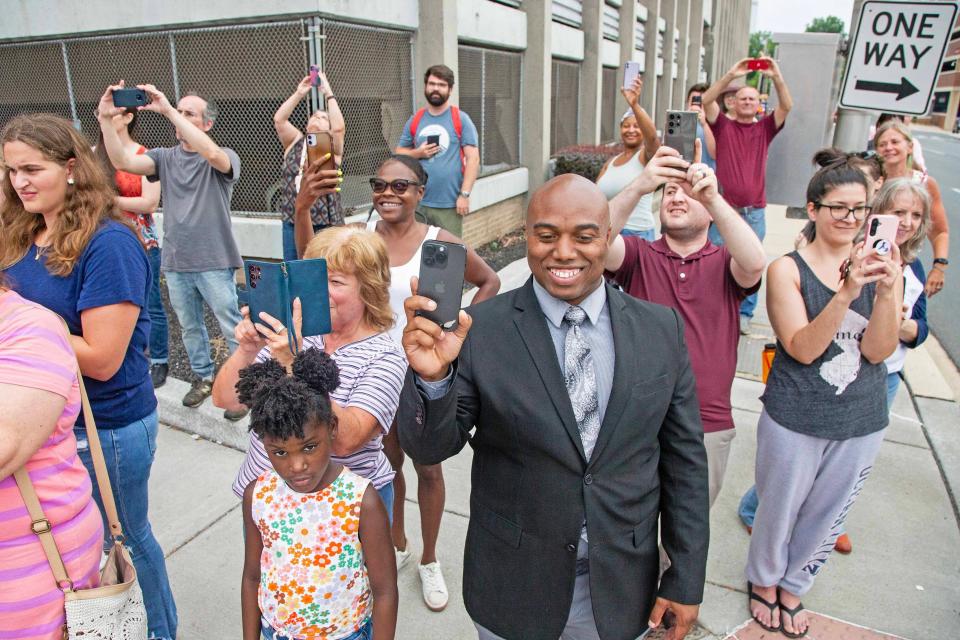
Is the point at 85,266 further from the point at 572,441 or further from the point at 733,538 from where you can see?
the point at 733,538

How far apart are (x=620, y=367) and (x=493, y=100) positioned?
9.81m

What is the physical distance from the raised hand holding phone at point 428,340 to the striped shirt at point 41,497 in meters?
0.97

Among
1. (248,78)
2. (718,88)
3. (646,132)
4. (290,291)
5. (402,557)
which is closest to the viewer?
(290,291)

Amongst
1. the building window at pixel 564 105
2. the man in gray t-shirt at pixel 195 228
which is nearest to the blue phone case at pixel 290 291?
the man in gray t-shirt at pixel 195 228

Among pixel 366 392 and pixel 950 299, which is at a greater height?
Result: pixel 366 392

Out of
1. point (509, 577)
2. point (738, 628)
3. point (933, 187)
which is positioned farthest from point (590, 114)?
point (509, 577)

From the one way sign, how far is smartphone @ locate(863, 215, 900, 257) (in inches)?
95.1

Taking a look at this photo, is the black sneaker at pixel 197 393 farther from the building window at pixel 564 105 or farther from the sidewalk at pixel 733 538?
the building window at pixel 564 105

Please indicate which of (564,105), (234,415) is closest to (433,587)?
(234,415)

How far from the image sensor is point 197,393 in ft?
16.2

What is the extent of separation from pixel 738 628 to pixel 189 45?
294 inches

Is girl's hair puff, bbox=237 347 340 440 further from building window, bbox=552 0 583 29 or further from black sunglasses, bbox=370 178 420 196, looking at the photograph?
building window, bbox=552 0 583 29

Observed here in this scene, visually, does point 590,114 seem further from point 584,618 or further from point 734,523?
point 584,618

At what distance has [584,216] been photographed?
5.96 feet
